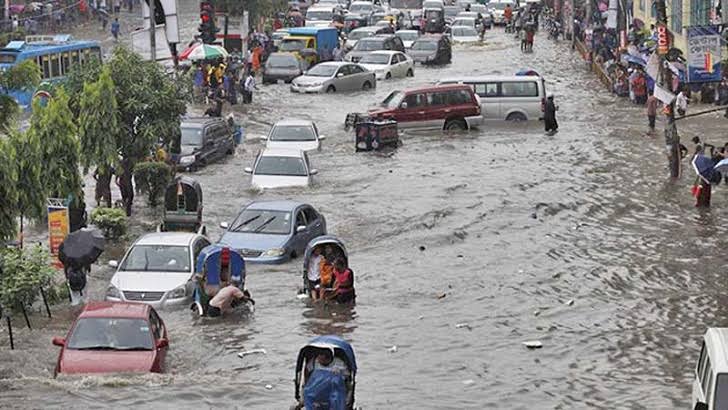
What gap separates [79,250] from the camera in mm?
24359

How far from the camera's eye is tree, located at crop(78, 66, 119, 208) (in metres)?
30.8

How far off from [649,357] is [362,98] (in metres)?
34.3

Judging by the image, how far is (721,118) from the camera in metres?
46.7

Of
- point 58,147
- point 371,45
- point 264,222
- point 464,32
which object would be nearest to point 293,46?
point 371,45

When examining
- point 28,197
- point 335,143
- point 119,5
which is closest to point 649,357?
point 28,197

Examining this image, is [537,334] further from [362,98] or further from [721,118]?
[362,98]

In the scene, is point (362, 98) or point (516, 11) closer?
point (362, 98)

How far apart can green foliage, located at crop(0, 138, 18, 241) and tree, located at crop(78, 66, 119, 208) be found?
333 inches

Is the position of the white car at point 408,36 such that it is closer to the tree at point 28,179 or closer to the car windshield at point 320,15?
the car windshield at point 320,15

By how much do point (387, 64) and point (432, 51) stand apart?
647cm

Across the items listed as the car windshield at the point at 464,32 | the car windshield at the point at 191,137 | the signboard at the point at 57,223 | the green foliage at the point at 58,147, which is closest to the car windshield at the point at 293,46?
the car windshield at the point at 464,32

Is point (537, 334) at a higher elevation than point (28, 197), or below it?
below

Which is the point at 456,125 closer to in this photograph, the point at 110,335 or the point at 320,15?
the point at 110,335

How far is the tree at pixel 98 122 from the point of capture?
30.8 m
